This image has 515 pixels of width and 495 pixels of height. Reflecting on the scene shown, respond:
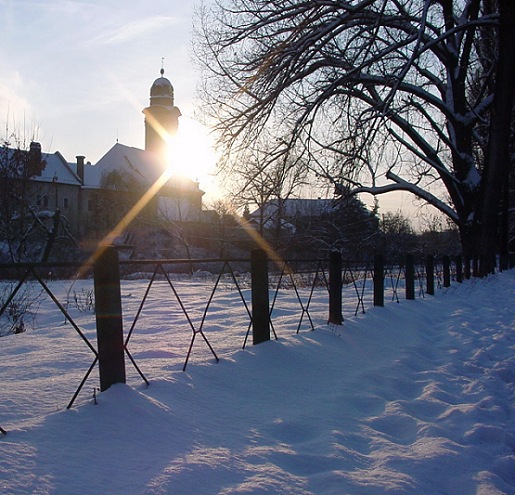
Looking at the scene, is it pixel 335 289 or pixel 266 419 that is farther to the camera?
pixel 335 289

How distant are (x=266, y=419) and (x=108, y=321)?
127cm

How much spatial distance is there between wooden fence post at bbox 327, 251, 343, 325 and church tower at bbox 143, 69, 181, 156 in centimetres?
5886

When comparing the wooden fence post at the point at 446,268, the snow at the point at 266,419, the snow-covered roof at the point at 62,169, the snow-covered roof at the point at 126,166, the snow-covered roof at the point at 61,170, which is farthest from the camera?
the snow-covered roof at the point at 126,166

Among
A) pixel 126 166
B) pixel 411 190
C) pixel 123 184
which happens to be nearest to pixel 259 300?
pixel 411 190

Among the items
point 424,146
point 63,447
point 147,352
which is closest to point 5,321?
point 147,352

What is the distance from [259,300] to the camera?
17.4 ft

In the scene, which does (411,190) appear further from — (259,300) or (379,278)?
(259,300)

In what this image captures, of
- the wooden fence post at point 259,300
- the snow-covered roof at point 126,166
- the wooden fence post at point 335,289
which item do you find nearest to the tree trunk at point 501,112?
the wooden fence post at point 335,289

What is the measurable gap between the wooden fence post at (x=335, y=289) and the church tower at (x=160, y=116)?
58857 millimetres

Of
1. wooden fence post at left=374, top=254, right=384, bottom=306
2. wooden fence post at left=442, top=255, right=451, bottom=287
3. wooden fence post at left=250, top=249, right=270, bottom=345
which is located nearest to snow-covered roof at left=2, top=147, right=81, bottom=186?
wooden fence post at left=442, top=255, right=451, bottom=287

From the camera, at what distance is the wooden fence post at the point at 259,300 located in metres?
5.21

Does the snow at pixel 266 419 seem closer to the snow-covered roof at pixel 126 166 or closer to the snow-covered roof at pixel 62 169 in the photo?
the snow-covered roof at pixel 126 166

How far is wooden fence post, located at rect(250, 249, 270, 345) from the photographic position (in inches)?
205

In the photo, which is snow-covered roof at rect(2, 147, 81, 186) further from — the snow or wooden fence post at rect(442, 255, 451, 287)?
the snow
